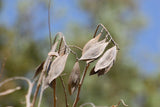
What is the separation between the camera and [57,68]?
1.66ft

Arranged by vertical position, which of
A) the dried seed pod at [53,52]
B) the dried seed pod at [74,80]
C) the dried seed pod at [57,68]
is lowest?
the dried seed pod at [74,80]

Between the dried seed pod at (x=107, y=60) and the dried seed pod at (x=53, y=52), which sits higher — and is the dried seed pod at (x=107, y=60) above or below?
below

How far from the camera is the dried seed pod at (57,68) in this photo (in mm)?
504

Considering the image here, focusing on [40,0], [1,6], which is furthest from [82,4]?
[1,6]

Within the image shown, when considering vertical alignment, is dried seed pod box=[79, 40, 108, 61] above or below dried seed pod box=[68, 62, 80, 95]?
above

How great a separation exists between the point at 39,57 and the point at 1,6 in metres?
1.03

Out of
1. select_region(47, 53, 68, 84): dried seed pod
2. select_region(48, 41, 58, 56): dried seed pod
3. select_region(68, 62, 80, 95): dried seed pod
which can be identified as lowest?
select_region(68, 62, 80, 95): dried seed pod

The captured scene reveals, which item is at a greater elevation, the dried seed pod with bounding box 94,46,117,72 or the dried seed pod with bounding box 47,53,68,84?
the dried seed pod with bounding box 47,53,68,84

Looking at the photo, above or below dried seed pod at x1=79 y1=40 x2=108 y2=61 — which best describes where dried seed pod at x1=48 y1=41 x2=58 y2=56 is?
above

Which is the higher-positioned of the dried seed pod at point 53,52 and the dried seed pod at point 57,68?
the dried seed pod at point 53,52

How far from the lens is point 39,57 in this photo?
596 cm

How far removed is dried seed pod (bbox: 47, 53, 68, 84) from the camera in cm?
50

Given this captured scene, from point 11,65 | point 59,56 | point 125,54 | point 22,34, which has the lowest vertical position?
point 59,56

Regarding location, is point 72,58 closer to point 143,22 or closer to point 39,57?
point 39,57
